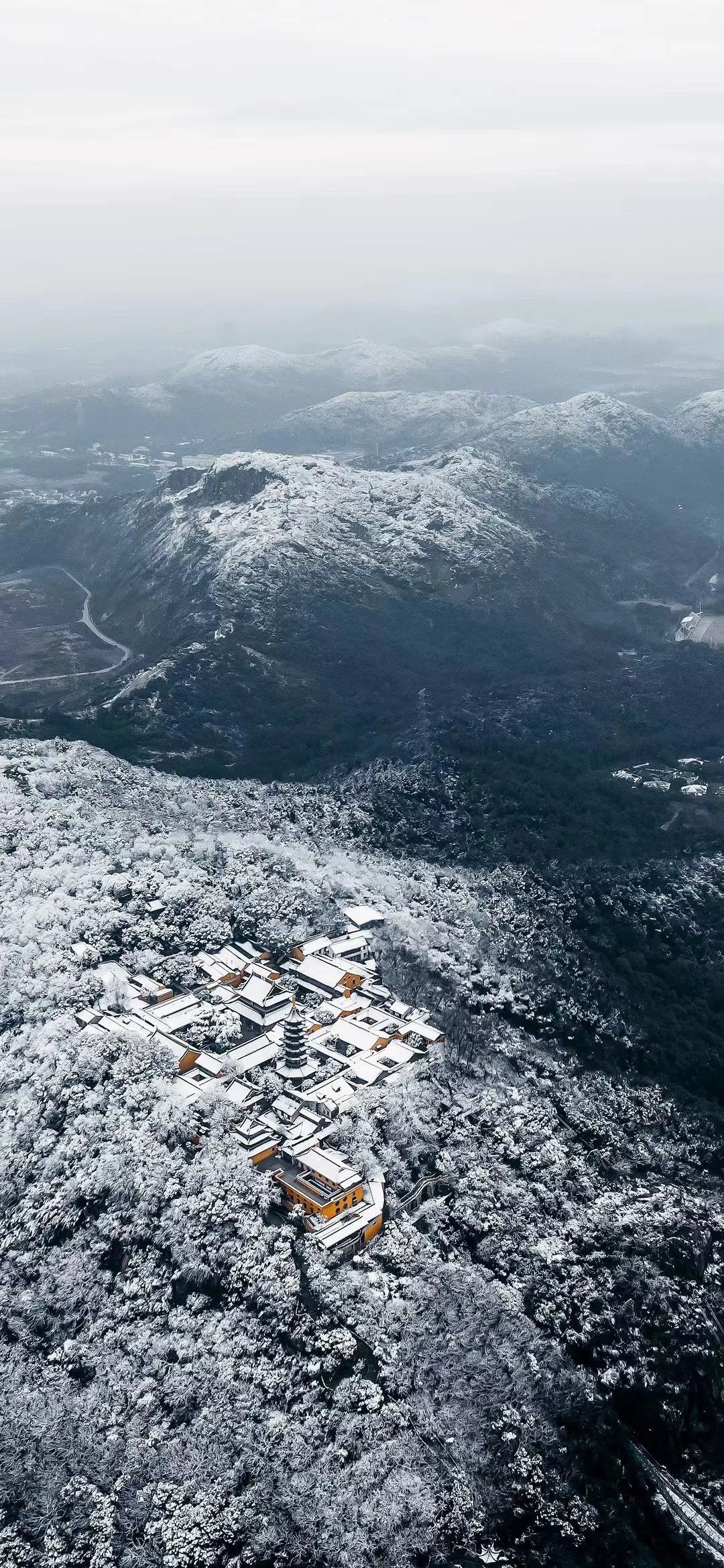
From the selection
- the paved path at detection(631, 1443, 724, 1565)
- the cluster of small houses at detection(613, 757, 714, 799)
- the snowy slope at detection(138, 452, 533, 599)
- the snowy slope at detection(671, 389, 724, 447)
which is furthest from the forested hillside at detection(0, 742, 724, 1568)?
the snowy slope at detection(671, 389, 724, 447)

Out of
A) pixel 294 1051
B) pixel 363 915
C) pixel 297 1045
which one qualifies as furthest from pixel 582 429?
pixel 294 1051

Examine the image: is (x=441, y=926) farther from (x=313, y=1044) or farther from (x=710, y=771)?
(x=710, y=771)

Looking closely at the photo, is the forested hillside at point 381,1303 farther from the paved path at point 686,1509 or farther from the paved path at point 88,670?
the paved path at point 88,670

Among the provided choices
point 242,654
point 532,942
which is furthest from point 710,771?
point 242,654

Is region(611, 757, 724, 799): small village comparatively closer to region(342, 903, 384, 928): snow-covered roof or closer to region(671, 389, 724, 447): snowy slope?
region(342, 903, 384, 928): snow-covered roof

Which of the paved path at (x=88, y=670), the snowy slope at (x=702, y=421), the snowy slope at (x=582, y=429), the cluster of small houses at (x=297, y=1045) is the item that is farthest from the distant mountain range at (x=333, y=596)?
the snowy slope at (x=702, y=421)

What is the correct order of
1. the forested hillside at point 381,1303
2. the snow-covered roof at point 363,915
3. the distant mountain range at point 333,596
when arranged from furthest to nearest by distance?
the distant mountain range at point 333,596 → the snow-covered roof at point 363,915 → the forested hillside at point 381,1303
